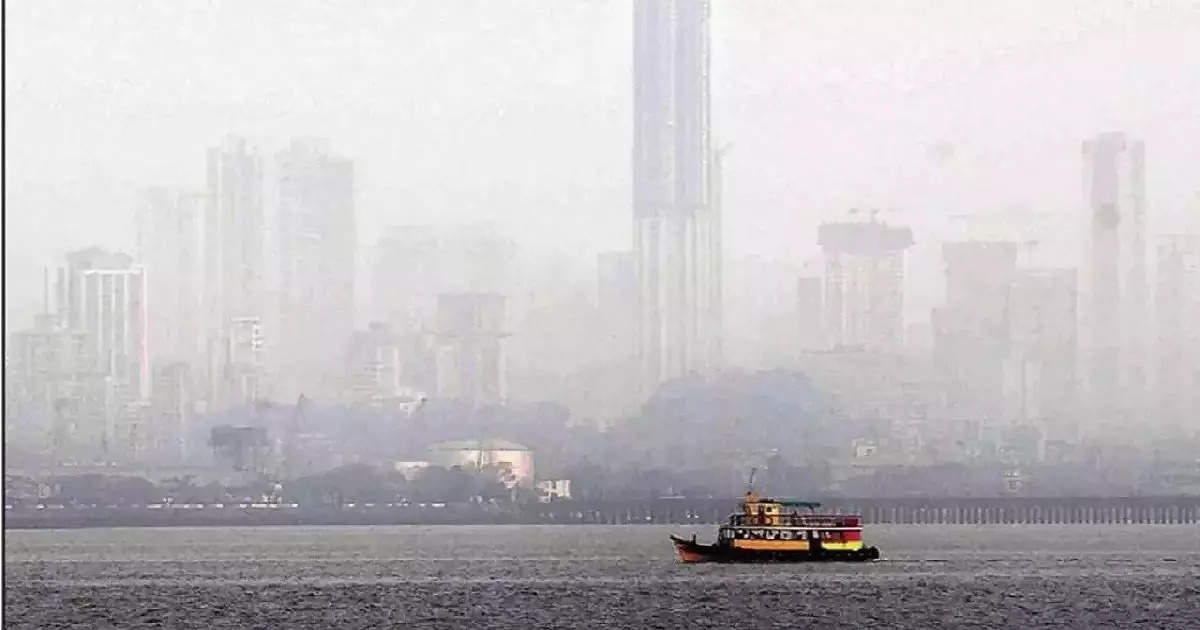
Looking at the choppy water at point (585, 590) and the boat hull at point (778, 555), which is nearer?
the choppy water at point (585, 590)

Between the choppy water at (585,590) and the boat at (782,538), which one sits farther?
the boat at (782,538)

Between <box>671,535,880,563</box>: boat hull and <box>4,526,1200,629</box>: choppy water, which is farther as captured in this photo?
<box>671,535,880,563</box>: boat hull

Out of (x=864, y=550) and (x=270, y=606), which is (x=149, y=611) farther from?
(x=864, y=550)
